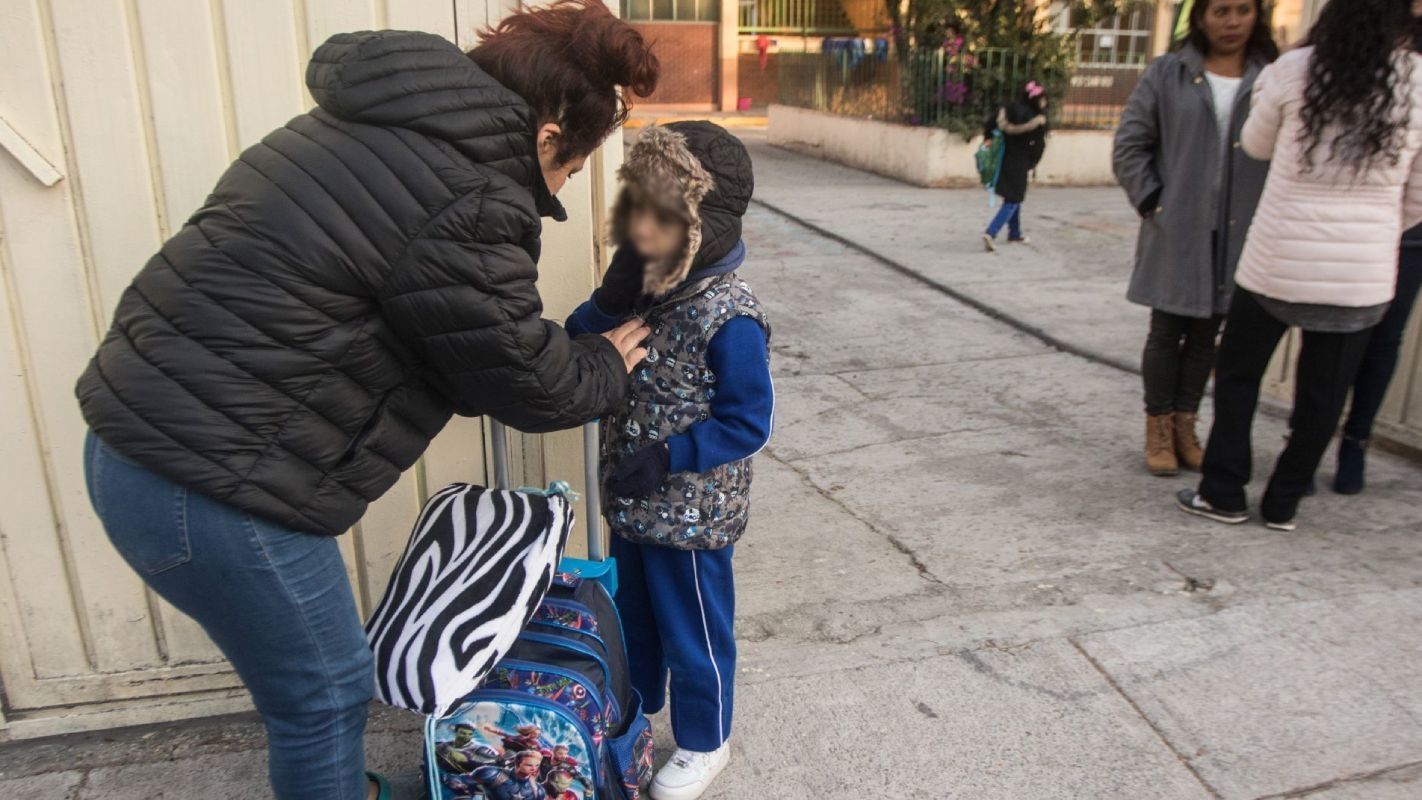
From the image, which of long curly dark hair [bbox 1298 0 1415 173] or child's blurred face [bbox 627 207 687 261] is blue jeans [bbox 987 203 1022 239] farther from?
child's blurred face [bbox 627 207 687 261]

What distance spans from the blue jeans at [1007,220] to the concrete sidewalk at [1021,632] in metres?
3.73

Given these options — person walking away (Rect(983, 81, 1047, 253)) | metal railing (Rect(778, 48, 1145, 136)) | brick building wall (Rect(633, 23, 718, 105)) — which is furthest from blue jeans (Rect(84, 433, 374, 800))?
brick building wall (Rect(633, 23, 718, 105))

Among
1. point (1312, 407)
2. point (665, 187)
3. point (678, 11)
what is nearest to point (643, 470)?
point (665, 187)

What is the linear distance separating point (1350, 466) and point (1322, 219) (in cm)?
117

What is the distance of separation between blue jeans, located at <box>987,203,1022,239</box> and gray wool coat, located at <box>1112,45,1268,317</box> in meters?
4.86

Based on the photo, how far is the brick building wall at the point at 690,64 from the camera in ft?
81.1

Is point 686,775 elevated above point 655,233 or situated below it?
below

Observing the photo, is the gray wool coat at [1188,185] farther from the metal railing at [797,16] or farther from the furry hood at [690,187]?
the metal railing at [797,16]

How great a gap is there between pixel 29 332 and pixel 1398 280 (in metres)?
4.27

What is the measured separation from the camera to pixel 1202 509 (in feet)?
12.8

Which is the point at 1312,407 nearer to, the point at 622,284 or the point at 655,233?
the point at 622,284

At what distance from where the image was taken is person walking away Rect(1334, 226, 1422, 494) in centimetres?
380

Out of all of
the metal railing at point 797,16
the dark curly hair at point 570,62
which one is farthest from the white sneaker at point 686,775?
the metal railing at point 797,16

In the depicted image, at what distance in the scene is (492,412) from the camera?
1.86 m
